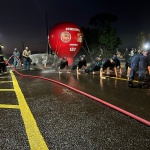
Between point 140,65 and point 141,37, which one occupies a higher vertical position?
point 141,37

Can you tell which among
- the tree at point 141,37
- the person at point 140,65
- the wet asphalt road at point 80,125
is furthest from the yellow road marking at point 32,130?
the tree at point 141,37

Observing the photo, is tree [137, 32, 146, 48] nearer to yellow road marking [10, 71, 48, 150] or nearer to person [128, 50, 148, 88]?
person [128, 50, 148, 88]

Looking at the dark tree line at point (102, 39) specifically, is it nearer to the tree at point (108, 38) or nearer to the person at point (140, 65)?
the tree at point (108, 38)

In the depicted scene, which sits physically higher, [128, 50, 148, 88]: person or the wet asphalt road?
[128, 50, 148, 88]: person

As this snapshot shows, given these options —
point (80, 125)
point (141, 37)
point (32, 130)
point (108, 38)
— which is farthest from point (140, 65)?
point (108, 38)

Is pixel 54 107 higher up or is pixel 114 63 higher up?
pixel 114 63

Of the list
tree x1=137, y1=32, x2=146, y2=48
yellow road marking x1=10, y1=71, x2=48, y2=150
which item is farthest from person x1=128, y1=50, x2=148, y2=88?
tree x1=137, y1=32, x2=146, y2=48

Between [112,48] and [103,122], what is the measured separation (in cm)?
3358

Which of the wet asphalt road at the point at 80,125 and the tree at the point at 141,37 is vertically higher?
the tree at the point at 141,37

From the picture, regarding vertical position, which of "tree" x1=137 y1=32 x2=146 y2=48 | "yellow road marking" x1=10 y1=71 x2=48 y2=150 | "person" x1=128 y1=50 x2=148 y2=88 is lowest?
"yellow road marking" x1=10 y1=71 x2=48 y2=150

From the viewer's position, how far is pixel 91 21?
42.3 m

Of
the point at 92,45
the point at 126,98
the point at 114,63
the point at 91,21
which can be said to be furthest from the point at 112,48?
the point at 126,98

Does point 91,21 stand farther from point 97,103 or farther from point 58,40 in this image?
point 97,103

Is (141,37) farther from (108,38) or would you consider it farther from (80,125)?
(80,125)
